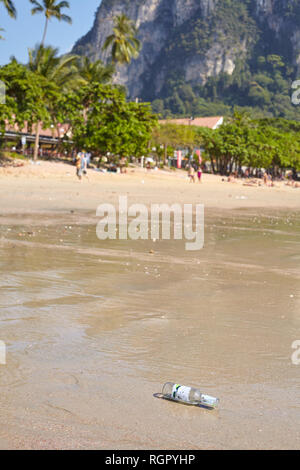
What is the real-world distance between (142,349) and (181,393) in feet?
3.30

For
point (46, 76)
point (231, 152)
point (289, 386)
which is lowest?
point (289, 386)

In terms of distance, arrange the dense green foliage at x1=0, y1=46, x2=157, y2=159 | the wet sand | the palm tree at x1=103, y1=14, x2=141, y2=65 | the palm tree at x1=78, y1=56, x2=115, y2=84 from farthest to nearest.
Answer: the palm tree at x1=103, y1=14, x2=141, y2=65, the palm tree at x1=78, y1=56, x2=115, y2=84, the dense green foliage at x1=0, y1=46, x2=157, y2=159, the wet sand

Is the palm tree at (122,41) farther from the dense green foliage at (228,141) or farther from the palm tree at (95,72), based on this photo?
the dense green foliage at (228,141)

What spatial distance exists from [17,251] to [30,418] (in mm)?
5741

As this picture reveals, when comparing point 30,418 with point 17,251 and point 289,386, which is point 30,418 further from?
point 17,251

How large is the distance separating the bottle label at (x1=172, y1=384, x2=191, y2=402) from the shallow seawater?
58mm

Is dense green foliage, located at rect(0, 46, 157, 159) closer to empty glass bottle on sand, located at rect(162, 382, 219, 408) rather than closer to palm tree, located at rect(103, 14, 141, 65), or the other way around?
palm tree, located at rect(103, 14, 141, 65)

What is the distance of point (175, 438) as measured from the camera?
2.88 meters

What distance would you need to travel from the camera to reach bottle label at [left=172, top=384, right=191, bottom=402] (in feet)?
10.9

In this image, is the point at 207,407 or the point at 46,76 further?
the point at 46,76

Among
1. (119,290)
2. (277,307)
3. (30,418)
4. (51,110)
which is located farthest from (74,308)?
(51,110)

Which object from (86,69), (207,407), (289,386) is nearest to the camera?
(207,407)

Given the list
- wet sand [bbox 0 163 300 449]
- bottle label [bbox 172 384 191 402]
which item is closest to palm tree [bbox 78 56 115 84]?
wet sand [bbox 0 163 300 449]

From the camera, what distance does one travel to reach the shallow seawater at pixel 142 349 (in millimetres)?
2977
